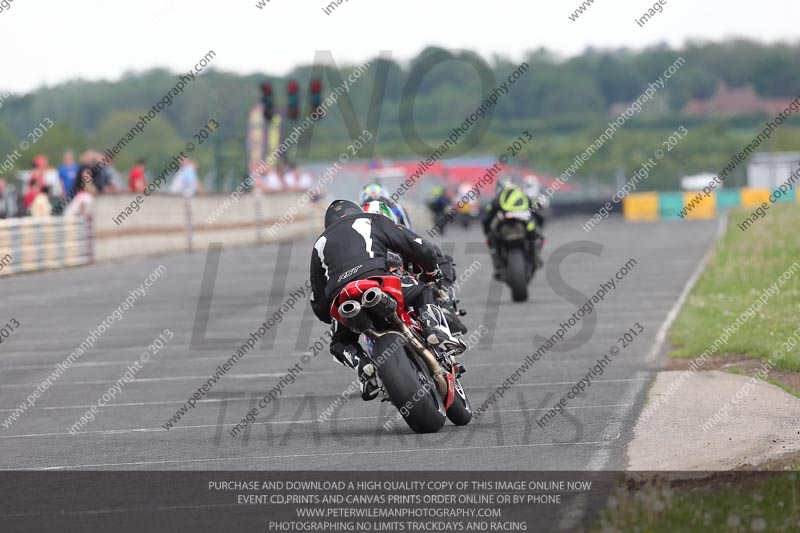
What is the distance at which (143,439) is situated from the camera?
393 inches

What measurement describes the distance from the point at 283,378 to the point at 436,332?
3.95 meters

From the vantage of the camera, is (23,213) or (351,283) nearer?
(351,283)

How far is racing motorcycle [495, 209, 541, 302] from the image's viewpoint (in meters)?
19.7

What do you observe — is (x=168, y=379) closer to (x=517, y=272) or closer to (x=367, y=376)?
(x=367, y=376)

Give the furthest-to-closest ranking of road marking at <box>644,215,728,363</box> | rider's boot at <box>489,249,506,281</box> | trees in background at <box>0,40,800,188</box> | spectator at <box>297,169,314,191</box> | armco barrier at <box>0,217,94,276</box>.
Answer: trees in background at <box>0,40,800,188</box> → spectator at <box>297,169,314,191</box> → armco barrier at <box>0,217,94,276</box> → rider's boot at <box>489,249,506,281</box> → road marking at <box>644,215,728,363</box>

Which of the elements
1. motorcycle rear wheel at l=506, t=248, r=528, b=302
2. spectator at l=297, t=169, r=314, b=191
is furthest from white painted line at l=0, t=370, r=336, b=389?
spectator at l=297, t=169, r=314, b=191

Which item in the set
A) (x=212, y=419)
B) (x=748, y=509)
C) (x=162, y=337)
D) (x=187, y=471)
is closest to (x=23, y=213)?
(x=162, y=337)

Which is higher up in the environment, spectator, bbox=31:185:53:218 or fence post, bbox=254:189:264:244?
spectator, bbox=31:185:53:218

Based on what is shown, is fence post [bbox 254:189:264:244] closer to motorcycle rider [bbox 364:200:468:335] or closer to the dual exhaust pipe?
motorcycle rider [bbox 364:200:468:335]

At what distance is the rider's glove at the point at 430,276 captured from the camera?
9906mm

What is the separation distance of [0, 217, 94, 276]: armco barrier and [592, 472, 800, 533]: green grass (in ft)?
73.3

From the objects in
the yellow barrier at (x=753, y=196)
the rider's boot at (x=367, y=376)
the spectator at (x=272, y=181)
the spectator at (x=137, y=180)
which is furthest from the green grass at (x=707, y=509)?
the yellow barrier at (x=753, y=196)

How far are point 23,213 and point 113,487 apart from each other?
24887mm

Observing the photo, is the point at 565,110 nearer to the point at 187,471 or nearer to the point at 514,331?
the point at 514,331
